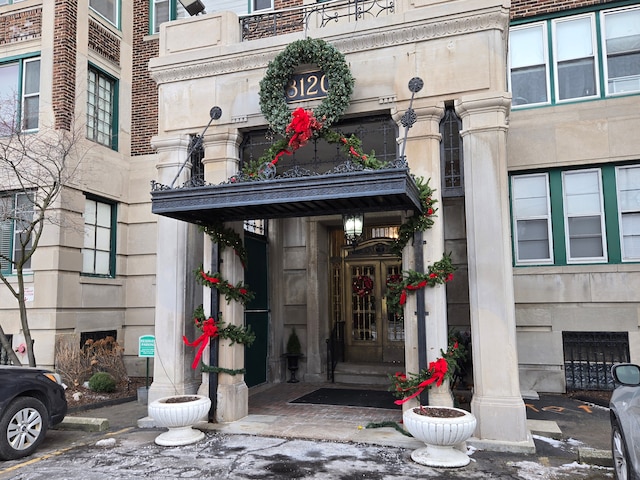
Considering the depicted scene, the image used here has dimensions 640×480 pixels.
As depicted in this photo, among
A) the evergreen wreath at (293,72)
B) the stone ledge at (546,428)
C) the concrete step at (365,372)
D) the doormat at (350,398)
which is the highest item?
the evergreen wreath at (293,72)

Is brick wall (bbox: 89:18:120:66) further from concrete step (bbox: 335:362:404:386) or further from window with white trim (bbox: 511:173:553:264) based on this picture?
window with white trim (bbox: 511:173:553:264)

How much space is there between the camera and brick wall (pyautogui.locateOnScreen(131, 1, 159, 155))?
1470 centimetres

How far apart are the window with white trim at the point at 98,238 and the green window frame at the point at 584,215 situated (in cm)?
1016

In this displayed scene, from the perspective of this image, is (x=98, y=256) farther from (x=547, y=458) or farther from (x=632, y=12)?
(x=632, y=12)

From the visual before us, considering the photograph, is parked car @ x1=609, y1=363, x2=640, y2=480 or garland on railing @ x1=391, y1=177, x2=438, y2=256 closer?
parked car @ x1=609, y1=363, x2=640, y2=480

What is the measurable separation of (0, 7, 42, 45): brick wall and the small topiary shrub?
843 cm

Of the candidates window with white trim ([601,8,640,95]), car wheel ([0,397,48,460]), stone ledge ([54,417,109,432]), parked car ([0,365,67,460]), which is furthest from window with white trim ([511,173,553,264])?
car wheel ([0,397,48,460])

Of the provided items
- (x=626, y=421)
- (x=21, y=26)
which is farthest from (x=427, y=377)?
(x=21, y=26)

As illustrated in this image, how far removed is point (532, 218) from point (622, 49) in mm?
4086

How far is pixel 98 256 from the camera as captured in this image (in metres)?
13.7

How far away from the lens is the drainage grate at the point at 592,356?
10.9 metres

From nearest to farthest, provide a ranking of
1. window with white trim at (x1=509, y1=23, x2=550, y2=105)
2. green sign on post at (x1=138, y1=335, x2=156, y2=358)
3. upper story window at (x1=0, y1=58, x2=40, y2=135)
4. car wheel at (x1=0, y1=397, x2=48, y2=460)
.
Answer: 1. car wheel at (x1=0, y1=397, x2=48, y2=460)
2. green sign on post at (x1=138, y1=335, x2=156, y2=358)
3. window with white trim at (x1=509, y1=23, x2=550, y2=105)
4. upper story window at (x1=0, y1=58, x2=40, y2=135)

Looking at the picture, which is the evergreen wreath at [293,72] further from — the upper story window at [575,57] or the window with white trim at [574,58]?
the window with white trim at [574,58]

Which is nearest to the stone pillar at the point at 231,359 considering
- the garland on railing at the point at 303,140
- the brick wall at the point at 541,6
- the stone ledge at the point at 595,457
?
the garland on railing at the point at 303,140
